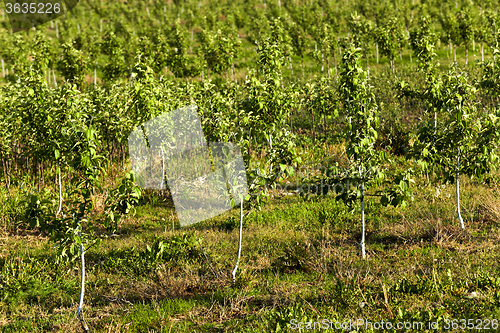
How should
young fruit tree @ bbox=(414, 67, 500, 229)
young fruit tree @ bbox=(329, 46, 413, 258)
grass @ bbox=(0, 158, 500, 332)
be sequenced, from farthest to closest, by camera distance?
1. young fruit tree @ bbox=(414, 67, 500, 229)
2. young fruit tree @ bbox=(329, 46, 413, 258)
3. grass @ bbox=(0, 158, 500, 332)

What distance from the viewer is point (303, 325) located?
4.38 metres

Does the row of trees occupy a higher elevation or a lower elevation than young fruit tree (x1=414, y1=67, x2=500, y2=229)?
higher

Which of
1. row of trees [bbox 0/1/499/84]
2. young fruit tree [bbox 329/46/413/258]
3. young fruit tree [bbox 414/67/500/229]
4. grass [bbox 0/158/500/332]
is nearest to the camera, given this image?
grass [bbox 0/158/500/332]

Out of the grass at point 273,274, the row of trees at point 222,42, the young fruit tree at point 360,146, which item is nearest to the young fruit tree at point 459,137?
the young fruit tree at point 360,146

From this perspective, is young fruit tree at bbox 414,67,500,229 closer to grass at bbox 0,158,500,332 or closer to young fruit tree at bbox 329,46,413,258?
young fruit tree at bbox 329,46,413,258

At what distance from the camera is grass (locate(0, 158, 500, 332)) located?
4.79 metres

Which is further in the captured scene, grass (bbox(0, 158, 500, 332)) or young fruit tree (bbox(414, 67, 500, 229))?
young fruit tree (bbox(414, 67, 500, 229))

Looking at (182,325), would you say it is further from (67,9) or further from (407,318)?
(67,9)

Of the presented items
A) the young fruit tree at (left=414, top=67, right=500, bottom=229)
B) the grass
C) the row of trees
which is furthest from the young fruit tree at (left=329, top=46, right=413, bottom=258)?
the grass

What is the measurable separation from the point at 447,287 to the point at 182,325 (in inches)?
127

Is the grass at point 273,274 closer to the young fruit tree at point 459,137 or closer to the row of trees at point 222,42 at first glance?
the young fruit tree at point 459,137

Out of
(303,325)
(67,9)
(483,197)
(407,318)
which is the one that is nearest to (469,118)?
(483,197)

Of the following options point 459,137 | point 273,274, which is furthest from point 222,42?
point 273,274

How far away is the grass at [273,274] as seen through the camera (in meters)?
4.79
